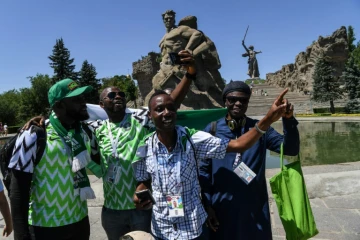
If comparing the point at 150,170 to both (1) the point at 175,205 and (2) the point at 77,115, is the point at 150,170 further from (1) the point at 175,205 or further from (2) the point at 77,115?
(2) the point at 77,115

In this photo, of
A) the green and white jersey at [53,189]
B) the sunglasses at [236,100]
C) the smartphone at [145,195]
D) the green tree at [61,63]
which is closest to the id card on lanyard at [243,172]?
the sunglasses at [236,100]

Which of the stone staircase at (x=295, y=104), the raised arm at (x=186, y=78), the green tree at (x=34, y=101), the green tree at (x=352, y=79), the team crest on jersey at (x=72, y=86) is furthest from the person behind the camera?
the green tree at (x=34, y=101)

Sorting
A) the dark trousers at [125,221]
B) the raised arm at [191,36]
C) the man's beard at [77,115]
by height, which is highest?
the raised arm at [191,36]

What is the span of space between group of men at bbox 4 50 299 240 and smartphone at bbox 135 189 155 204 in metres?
0.03

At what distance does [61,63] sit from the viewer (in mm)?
48094

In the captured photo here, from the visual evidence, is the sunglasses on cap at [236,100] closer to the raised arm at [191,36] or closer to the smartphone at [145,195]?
the smartphone at [145,195]

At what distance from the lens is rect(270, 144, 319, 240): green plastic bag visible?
2.17m

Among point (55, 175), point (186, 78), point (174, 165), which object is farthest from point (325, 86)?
point (55, 175)

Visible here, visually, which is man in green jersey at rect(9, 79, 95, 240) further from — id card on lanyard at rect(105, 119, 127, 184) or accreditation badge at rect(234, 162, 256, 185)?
accreditation badge at rect(234, 162, 256, 185)

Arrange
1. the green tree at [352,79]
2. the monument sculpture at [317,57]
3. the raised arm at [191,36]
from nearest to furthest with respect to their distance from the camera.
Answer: the raised arm at [191,36], the green tree at [352,79], the monument sculpture at [317,57]

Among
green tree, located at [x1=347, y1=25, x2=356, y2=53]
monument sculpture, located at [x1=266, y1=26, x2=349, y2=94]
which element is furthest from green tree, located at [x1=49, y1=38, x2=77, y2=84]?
green tree, located at [x1=347, y1=25, x2=356, y2=53]

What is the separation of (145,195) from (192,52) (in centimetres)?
892

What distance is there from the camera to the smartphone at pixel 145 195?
6.30 feet

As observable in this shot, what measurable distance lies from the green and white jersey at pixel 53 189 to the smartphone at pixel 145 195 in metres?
0.57
